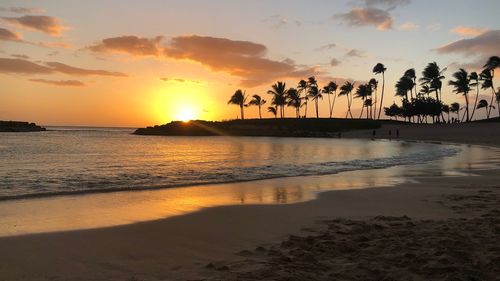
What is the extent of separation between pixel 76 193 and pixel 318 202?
24.2 feet

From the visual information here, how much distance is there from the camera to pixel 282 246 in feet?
21.9

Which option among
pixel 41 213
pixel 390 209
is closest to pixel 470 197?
pixel 390 209

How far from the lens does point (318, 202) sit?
11.4 m

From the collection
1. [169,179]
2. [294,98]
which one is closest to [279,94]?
[294,98]

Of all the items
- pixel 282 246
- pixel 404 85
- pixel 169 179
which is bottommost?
pixel 169 179

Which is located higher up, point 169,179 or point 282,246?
point 282,246

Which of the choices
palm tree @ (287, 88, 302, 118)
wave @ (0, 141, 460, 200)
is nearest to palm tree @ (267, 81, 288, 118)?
palm tree @ (287, 88, 302, 118)

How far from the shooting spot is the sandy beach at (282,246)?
5.28 metres

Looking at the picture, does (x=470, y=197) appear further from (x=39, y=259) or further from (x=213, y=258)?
(x=39, y=259)

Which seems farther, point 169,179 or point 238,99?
point 238,99

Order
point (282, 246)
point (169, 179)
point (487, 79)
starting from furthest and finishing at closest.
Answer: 1. point (487, 79)
2. point (169, 179)
3. point (282, 246)

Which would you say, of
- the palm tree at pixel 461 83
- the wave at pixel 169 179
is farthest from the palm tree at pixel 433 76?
the wave at pixel 169 179

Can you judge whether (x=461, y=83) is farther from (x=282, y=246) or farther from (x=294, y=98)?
(x=282, y=246)

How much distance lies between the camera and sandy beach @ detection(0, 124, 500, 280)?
5.28 m
